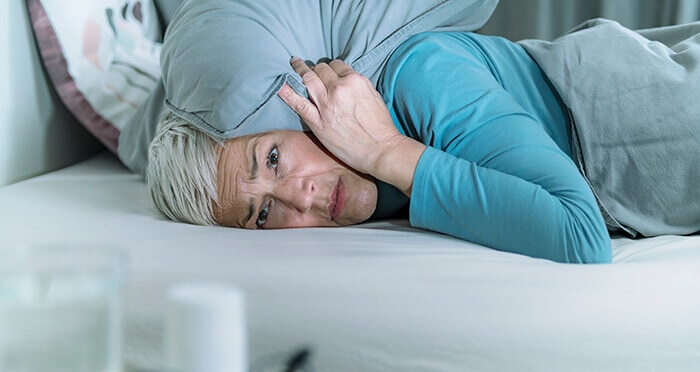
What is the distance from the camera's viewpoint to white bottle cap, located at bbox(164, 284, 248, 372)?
1.69 ft

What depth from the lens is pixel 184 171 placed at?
47.8 inches

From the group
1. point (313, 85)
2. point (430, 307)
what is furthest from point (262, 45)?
point (430, 307)

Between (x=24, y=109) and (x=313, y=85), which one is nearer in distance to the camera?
(x=313, y=85)

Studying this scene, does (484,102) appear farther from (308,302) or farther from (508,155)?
(308,302)

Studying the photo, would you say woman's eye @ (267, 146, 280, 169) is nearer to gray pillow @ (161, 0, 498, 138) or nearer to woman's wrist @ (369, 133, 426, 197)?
gray pillow @ (161, 0, 498, 138)

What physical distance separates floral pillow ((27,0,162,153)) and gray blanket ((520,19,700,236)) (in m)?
0.90

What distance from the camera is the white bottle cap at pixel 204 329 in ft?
1.69

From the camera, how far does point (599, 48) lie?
4.36ft

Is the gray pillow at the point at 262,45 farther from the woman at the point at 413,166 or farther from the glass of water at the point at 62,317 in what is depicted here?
the glass of water at the point at 62,317

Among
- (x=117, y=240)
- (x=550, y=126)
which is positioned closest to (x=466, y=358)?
(x=117, y=240)

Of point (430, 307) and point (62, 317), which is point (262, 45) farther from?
point (62, 317)

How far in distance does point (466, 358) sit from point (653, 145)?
620 mm

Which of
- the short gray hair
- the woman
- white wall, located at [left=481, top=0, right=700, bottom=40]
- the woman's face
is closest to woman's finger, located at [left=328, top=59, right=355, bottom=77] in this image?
the woman

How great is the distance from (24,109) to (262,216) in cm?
64
